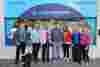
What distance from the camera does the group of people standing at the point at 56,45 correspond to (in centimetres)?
1377

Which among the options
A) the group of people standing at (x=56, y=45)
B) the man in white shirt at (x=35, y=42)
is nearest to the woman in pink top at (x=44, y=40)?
the group of people standing at (x=56, y=45)

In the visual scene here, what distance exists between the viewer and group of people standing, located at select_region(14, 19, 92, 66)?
1377cm

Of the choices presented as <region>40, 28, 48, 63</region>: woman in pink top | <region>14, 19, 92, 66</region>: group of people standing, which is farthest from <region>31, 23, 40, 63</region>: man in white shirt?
<region>40, 28, 48, 63</region>: woman in pink top

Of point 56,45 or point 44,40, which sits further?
point 44,40

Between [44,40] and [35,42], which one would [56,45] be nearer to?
[44,40]

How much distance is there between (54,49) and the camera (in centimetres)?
1510

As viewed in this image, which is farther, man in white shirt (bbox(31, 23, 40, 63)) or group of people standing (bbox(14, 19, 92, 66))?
man in white shirt (bbox(31, 23, 40, 63))

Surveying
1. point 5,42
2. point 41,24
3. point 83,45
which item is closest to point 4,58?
point 5,42

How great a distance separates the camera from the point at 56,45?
1484 cm

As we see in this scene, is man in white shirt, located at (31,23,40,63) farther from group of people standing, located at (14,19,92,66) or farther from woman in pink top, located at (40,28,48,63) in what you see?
woman in pink top, located at (40,28,48,63)

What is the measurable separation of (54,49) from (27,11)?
139 inches

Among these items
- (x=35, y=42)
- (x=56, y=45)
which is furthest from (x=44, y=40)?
(x=56, y=45)

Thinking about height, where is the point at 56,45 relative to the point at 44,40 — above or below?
below

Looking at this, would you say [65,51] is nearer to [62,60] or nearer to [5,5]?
[62,60]
